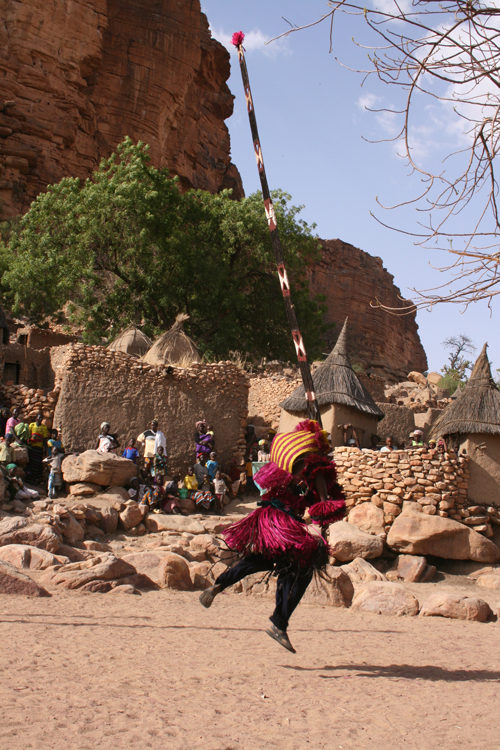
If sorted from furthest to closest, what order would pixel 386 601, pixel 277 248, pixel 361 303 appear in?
1. pixel 361 303
2. pixel 386 601
3. pixel 277 248

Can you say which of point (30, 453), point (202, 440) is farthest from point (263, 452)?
point (30, 453)

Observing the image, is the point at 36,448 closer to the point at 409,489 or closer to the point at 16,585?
the point at 16,585

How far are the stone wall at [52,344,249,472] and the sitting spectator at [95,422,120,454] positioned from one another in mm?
419

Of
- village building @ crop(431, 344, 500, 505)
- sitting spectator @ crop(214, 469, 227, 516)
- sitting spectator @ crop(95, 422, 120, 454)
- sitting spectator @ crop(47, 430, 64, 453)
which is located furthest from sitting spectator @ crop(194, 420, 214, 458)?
village building @ crop(431, 344, 500, 505)

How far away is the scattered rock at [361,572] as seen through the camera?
7.66 m

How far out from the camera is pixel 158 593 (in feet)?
19.1

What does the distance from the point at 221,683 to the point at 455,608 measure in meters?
3.82

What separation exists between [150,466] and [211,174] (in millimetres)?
34430

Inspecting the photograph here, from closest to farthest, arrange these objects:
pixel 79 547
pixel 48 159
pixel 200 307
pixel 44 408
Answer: pixel 79 547 < pixel 44 408 < pixel 200 307 < pixel 48 159

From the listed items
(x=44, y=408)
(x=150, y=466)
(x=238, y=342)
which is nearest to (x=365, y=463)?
(x=150, y=466)

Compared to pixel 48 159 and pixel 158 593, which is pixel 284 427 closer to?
pixel 158 593

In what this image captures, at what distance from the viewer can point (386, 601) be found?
6.26m

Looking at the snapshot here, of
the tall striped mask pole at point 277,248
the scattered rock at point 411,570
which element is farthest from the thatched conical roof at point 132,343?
the tall striped mask pole at point 277,248

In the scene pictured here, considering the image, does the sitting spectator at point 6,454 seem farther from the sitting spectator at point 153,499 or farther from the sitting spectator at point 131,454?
the sitting spectator at point 153,499
